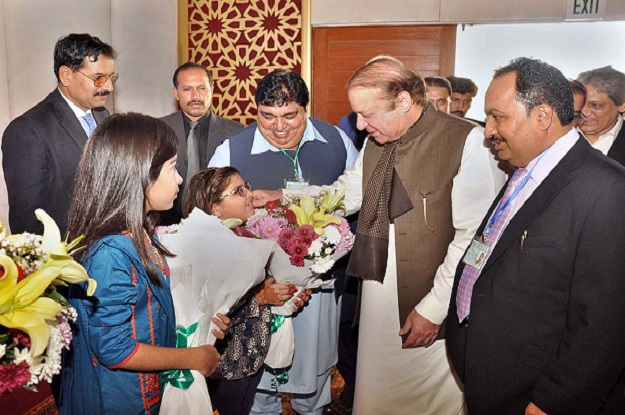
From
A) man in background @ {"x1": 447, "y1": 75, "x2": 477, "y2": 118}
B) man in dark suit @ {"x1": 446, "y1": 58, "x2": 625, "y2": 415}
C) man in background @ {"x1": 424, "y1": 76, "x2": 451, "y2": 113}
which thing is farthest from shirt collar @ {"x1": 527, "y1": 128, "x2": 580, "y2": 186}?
man in background @ {"x1": 447, "y1": 75, "x2": 477, "y2": 118}

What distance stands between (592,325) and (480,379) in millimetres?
422

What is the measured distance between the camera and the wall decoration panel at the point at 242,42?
671 centimetres

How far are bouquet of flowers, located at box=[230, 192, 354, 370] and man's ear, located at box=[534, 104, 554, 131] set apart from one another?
0.96 meters

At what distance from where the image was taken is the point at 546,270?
1.76m

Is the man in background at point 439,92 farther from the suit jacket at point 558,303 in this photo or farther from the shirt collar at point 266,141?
the suit jacket at point 558,303

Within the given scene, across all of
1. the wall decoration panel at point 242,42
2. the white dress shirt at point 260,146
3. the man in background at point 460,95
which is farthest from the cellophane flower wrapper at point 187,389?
the wall decoration panel at point 242,42

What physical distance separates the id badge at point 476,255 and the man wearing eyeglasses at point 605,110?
2168 mm

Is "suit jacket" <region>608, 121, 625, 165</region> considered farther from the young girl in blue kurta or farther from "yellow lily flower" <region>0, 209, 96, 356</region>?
"yellow lily flower" <region>0, 209, 96, 356</region>

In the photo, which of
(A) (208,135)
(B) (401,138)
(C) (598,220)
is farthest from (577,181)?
(A) (208,135)

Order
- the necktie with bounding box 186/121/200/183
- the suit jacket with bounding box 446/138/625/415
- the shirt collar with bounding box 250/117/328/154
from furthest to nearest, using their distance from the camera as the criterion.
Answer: the necktie with bounding box 186/121/200/183
the shirt collar with bounding box 250/117/328/154
the suit jacket with bounding box 446/138/625/415

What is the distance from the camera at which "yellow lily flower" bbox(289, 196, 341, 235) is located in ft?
8.26

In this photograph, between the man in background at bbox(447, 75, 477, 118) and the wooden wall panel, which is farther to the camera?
the wooden wall panel

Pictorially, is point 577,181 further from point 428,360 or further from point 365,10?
point 365,10

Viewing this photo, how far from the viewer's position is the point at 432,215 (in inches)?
97.4
